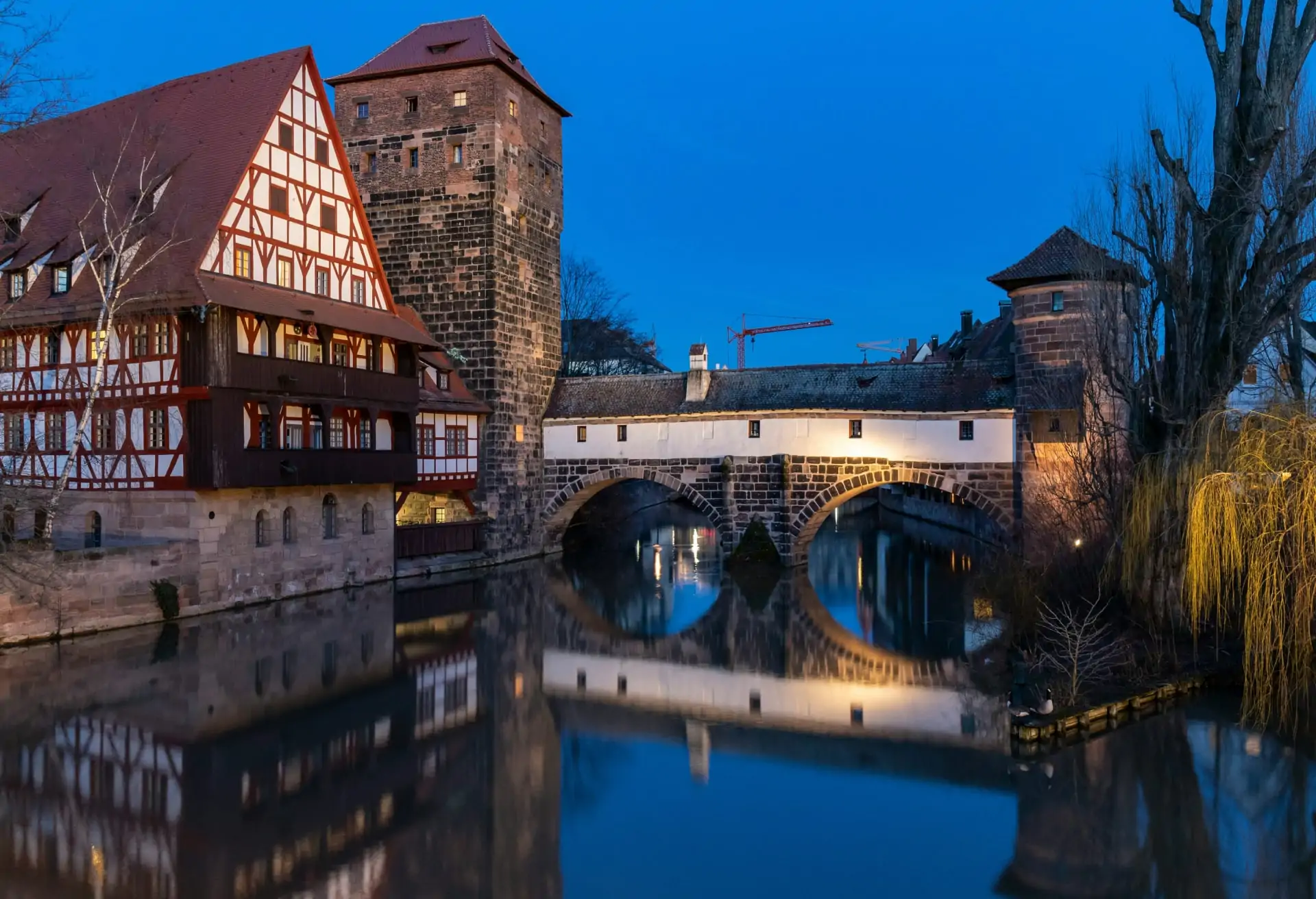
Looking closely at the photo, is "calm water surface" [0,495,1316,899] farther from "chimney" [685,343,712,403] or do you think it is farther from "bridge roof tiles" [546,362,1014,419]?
"chimney" [685,343,712,403]

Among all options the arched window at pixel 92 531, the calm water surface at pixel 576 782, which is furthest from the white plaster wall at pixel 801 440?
the arched window at pixel 92 531

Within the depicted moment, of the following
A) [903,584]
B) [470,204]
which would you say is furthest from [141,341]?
[903,584]

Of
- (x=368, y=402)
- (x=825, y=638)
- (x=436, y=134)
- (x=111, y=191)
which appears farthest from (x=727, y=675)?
(x=436, y=134)

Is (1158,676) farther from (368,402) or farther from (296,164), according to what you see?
(296,164)

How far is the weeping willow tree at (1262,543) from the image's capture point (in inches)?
399

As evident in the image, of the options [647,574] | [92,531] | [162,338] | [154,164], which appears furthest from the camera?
[647,574]

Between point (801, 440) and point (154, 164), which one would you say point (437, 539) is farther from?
point (154, 164)

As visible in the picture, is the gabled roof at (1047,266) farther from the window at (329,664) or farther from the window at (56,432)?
the window at (56,432)

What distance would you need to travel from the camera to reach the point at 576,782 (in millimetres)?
9336

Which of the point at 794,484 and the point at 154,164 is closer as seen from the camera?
the point at 154,164

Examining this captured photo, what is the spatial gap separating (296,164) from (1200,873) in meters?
18.6

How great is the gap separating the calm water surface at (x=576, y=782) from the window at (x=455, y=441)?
968 centimetres

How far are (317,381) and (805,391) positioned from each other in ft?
41.4

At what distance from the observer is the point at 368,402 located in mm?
20625
